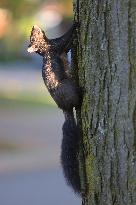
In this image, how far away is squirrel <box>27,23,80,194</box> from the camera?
116 inches

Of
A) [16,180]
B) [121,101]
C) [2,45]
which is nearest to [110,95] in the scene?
[121,101]

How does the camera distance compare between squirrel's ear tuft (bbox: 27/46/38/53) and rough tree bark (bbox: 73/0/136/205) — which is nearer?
rough tree bark (bbox: 73/0/136/205)

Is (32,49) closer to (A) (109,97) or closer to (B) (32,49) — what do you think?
(B) (32,49)

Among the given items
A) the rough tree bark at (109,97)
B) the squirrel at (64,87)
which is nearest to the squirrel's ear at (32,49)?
the squirrel at (64,87)

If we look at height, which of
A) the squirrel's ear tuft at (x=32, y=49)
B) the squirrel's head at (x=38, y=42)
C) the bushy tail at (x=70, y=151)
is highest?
the squirrel's head at (x=38, y=42)

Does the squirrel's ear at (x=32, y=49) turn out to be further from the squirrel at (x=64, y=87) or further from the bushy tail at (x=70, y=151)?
the bushy tail at (x=70, y=151)

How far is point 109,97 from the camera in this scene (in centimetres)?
278

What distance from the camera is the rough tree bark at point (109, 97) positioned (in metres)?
2.71

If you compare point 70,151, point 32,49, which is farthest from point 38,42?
point 70,151

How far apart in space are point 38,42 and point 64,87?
33 cm

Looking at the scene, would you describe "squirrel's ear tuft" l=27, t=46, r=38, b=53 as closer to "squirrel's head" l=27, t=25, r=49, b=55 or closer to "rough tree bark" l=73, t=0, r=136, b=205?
"squirrel's head" l=27, t=25, r=49, b=55

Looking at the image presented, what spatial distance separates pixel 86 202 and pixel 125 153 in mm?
387

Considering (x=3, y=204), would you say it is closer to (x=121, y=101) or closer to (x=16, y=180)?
(x=16, y=180)

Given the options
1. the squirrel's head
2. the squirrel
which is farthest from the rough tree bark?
the squirrel's head
